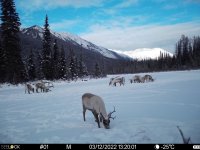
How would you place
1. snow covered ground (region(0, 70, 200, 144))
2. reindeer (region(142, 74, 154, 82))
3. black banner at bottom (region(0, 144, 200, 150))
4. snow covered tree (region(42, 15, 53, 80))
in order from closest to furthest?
black banner at bottom (region(0, 144, 200, 150)), snow covered ground (region(0, 70, 200, 144)), reindeer (region(142, 74, 154, 82)), snow covered tree (region(42, 15, 53, 80))

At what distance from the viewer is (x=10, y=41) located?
3591cm

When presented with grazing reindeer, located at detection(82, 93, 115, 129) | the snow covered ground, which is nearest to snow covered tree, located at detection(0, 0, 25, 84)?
the snow covered ground

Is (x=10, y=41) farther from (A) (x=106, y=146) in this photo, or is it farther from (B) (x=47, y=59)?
(A) (x=106, y=146)

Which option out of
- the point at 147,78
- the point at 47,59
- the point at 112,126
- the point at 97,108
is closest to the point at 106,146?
the point at 112,126

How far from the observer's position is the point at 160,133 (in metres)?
8.73

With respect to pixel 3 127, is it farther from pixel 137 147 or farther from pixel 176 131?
pixel 176 131

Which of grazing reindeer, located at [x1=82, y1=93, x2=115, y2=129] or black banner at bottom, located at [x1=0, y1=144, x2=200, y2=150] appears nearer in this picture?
black banner at bottom, located at [x1=0, y1=144, x2=200, y2=150]

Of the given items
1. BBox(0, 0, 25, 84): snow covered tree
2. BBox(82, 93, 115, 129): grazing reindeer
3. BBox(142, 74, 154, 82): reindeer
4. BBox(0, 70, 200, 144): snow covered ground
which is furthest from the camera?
BBox(142, 74, 154, 82): reindeer

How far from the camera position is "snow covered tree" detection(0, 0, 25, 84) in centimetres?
3485

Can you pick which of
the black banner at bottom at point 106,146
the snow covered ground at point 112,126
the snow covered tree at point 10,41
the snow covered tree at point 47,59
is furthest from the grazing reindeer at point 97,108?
the snow covered tree at point 47,59

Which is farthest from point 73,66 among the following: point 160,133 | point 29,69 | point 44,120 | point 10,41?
→ point 160,133

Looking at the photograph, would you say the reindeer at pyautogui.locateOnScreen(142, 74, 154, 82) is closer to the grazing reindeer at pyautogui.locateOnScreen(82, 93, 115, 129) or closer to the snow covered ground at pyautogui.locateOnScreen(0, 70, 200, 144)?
the snow covered ground at pyautogui.locateOnScreen(0, 70, 200, 144)

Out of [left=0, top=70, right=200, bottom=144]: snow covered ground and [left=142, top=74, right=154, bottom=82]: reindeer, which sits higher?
[left=142, top=74, right=154, bottom=82]: reindeer

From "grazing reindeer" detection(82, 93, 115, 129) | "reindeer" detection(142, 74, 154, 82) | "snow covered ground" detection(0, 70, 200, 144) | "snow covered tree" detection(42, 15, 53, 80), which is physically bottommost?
"snow covered ground" detection(0, 70, 200, 144)
